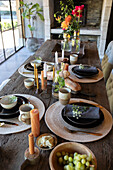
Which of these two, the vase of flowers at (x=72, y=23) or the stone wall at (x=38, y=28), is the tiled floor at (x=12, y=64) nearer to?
the stone wall at (x=38, y=28)

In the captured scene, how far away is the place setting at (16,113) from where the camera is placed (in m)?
0.95

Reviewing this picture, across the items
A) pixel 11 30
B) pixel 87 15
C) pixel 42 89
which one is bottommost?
pixel 42 89

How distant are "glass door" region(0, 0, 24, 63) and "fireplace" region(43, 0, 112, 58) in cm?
109

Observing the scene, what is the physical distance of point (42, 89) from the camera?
4.57 ft

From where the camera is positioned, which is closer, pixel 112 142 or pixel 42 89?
pixel 112 142

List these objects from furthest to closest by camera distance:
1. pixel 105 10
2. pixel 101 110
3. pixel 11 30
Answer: pixel 11 30 < pixel 105 10 < pixel 101 110

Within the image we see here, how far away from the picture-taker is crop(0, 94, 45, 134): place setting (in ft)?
3.10

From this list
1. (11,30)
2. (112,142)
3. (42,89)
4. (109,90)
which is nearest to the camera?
(112,142)

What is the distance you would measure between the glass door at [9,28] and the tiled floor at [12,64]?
21cm

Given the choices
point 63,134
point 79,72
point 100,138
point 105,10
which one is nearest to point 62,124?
point 63,134

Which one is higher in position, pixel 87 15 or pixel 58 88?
pixel 87 15

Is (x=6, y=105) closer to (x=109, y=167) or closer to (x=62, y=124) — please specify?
(x=62, y=124)

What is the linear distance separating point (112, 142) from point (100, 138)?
0.07 m

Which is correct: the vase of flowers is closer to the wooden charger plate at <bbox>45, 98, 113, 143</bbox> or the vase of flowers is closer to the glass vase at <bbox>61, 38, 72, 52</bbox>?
the glass vase at <bbox>61, 38, 72, 52</bbox>
